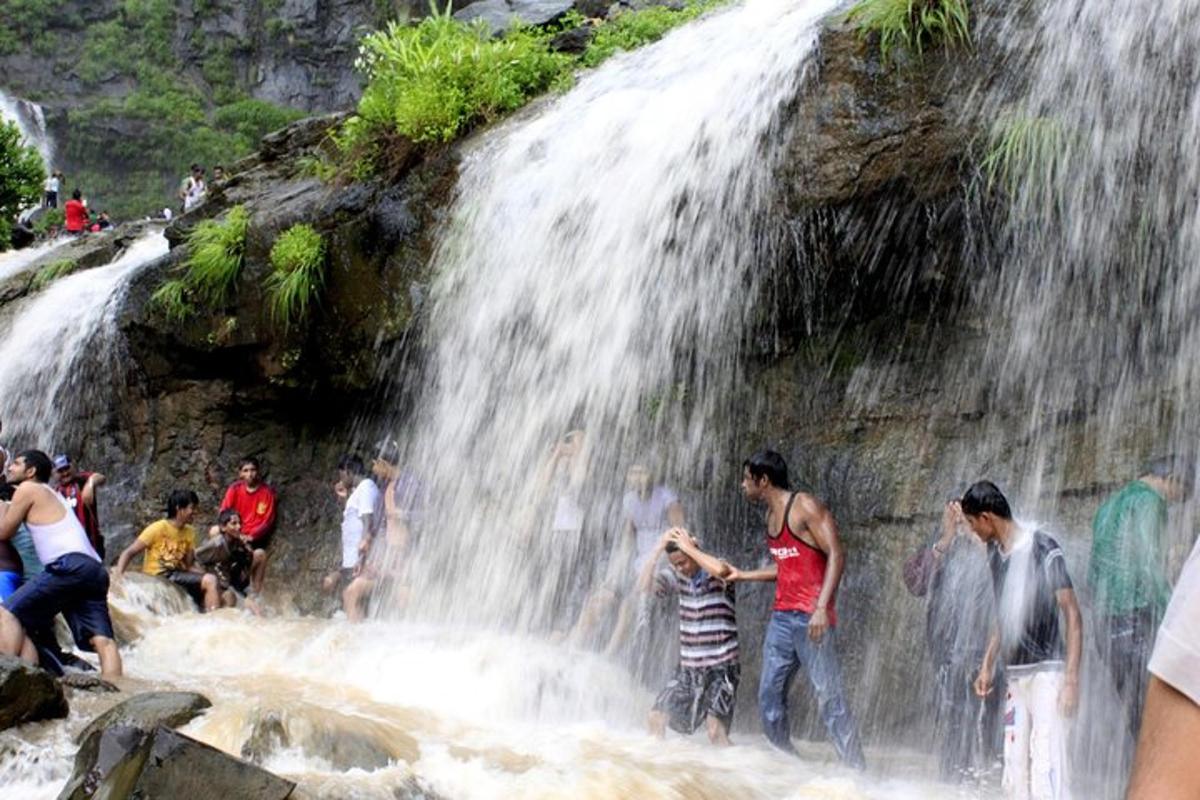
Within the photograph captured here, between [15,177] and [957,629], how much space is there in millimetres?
24779

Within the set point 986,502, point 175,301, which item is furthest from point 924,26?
point 175,301

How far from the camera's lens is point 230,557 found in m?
12.5

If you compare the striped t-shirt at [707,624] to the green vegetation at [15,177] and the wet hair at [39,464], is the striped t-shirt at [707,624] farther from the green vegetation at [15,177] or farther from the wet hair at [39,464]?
the green vegetation at [15,177]

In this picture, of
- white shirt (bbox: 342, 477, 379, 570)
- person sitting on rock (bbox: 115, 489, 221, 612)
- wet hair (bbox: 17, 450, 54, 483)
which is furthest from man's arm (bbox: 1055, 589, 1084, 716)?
person sitting on rock (bbox: 115, 489, 221, 612)

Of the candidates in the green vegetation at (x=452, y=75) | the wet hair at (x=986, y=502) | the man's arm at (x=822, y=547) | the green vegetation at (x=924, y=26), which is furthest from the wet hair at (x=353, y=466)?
the wet hair at (x=986, y=502)

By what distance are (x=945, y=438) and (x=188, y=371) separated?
28.9 feet

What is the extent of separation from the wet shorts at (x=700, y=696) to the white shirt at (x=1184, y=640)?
640 centimetres

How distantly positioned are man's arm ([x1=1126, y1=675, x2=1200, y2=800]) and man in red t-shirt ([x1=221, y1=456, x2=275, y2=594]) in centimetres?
1222

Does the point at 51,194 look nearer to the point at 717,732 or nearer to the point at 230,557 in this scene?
the point at 230,557

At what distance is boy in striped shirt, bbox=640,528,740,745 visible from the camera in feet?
24.8

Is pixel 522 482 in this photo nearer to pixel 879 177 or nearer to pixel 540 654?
pixel 540 654

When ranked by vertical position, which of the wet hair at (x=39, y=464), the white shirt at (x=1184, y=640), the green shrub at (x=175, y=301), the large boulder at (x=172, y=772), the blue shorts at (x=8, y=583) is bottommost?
the large boulder at (x=172, y=772)

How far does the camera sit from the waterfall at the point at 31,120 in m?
40.0

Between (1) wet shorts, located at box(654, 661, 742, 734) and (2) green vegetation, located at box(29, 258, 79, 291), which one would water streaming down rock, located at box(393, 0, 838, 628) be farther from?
(2) green vegetation, located at box(29, 258, 79, 291)
